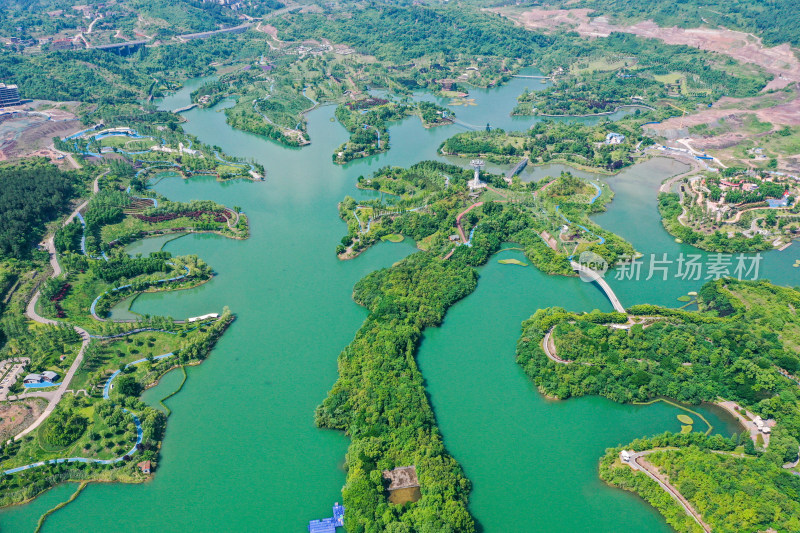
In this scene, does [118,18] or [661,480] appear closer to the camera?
[661,480]

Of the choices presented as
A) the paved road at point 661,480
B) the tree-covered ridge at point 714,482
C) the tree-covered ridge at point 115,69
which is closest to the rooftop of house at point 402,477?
the tree-covered ridge at point 714,482

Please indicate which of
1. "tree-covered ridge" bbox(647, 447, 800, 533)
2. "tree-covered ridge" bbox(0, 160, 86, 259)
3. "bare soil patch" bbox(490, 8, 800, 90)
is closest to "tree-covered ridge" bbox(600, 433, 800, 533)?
"tree-covered ridge" bbox(647, 447, 800, 533)

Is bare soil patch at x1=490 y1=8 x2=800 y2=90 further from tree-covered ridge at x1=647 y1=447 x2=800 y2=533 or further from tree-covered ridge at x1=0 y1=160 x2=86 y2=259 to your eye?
tree-covered ridge at x1=0 y1=160 x2=86 y2=259

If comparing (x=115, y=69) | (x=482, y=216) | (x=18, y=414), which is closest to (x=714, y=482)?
(x=482, y=216)

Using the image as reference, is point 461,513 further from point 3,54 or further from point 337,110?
point 3,54

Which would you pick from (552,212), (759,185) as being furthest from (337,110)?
(759,185)

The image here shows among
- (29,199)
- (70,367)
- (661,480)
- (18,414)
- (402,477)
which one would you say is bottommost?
(402,477)

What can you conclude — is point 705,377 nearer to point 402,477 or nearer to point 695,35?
point 402,477
